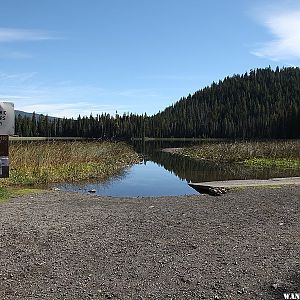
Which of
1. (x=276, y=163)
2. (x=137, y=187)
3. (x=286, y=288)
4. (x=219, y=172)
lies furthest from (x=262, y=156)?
(x=286, y=288)

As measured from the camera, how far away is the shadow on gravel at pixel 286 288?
4.80 m

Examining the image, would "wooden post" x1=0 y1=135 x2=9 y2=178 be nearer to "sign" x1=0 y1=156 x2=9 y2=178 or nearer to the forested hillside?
"sign" x1=0 y1=156 x2=9 y2=178

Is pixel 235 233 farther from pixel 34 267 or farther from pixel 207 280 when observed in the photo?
pixel 34 267

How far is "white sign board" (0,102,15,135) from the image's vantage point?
7762 millimetres

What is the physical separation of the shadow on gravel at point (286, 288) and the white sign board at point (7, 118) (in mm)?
5178

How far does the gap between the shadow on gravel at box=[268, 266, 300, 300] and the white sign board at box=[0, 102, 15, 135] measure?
518 centimetres

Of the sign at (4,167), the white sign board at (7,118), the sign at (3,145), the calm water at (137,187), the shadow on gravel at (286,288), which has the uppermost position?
the white sign board at (7,118)

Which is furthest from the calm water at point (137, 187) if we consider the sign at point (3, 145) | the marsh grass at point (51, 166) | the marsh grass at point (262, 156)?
the marsh grass at point (262, 156)

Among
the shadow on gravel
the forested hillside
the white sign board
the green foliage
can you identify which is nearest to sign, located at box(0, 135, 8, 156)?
the white sign board

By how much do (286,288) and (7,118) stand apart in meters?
5.46

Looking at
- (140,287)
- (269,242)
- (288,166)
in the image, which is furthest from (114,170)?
(140,287)

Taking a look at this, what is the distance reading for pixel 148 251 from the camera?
6656 mm

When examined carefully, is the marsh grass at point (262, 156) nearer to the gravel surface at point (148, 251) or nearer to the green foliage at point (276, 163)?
the green foliage at point (276, 163)

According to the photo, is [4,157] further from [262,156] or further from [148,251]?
[262,156]
